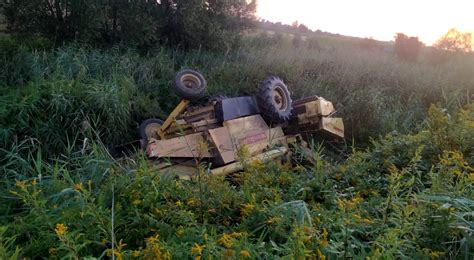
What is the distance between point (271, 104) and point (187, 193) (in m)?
3.40

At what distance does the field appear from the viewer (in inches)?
90.4

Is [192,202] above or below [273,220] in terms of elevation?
below

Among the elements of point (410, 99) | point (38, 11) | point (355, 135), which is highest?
point (38, 11)

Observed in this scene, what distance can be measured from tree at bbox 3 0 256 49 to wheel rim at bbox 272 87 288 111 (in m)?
4.98

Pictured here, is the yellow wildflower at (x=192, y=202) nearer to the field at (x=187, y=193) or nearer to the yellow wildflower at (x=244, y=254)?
the field at (x=187, y=193)

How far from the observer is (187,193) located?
3.07 metres

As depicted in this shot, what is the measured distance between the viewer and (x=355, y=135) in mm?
8570

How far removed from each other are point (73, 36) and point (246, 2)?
5.56 m

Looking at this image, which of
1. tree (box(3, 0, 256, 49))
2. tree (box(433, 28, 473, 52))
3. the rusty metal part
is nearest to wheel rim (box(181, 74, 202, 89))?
the rusty metal part

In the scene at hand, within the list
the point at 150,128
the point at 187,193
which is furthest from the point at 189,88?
the point at 187,193

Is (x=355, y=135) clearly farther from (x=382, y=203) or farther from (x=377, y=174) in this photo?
(x=382, y=203)

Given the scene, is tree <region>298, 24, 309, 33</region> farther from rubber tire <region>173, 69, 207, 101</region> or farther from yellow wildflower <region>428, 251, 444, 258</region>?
yellow wildflower <region>428, 251, 444, 258</region>

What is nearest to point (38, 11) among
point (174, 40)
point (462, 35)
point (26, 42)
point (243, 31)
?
point (26, 42)

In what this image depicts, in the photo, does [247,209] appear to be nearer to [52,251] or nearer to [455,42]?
[52,251]
